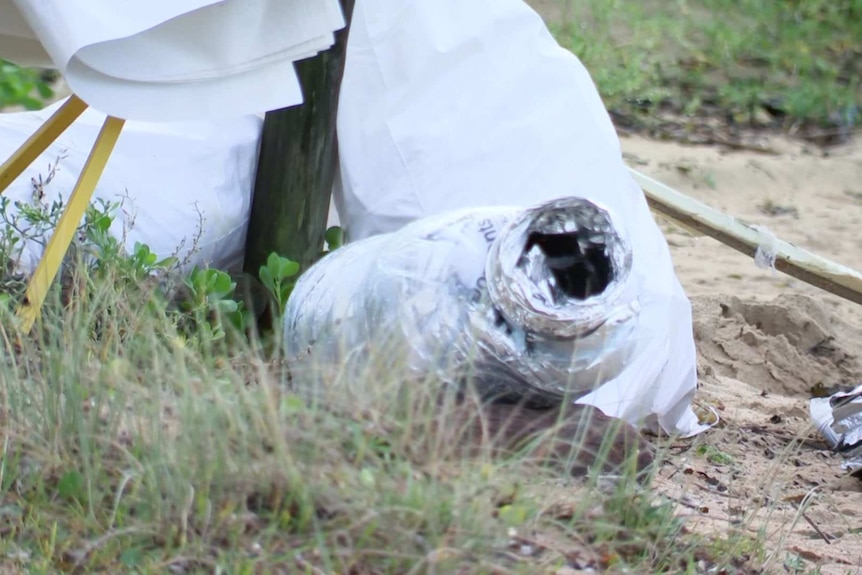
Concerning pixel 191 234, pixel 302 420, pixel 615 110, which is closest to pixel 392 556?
pixel 302 420

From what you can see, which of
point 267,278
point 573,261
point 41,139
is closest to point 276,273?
point 267,278

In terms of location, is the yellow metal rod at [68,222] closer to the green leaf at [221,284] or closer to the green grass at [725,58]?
the green leaf at [221,284]

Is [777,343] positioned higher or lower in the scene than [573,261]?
lower

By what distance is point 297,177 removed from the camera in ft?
9.15

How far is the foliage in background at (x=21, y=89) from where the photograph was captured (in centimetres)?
479

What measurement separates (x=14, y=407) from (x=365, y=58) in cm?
134

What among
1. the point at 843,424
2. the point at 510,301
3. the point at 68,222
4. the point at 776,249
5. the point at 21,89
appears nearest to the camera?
the point at 510,301

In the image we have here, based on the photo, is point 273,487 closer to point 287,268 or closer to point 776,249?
point 287,268

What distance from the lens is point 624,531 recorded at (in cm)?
177

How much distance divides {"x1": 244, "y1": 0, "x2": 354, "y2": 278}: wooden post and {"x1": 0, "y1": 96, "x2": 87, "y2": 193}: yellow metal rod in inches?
21.3

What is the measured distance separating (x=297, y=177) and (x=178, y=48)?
2.32 ft

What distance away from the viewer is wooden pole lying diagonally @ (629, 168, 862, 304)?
307 cm

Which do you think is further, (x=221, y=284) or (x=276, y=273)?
(x=276, y=273)

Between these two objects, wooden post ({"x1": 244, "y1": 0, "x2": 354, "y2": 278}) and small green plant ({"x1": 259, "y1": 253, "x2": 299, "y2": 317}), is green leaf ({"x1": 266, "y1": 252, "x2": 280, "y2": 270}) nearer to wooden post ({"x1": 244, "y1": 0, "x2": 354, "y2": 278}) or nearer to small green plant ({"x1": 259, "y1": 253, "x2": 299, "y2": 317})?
small green plant ({"x1": 259, "y1": 253, "x2": 299, "y2": 317})
